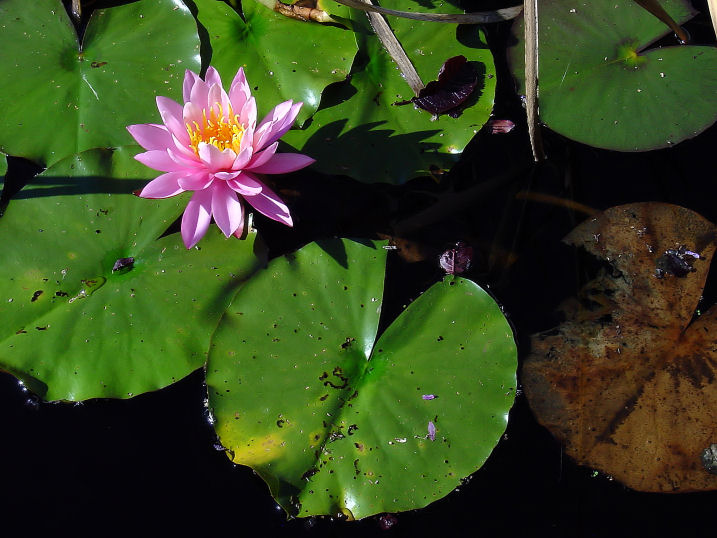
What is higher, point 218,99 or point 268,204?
point 218,99

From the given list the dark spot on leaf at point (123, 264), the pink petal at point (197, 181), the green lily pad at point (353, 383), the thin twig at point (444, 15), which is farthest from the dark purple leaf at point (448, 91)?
the dark spot on leaf at point (123, 264)

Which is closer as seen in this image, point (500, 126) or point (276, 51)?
point (276, 51)

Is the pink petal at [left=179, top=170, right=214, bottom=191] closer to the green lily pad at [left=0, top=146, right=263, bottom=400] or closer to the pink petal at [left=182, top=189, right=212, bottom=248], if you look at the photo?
the pink petal at [left=182, top=189, right=212, bottom=248]

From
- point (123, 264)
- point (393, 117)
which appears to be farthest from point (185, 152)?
point (393, 117)

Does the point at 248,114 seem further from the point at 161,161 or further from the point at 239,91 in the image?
the point at 161,161

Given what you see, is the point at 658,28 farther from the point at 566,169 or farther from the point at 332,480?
the point at 332,480

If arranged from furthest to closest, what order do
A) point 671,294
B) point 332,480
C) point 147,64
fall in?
point 147,64, point 671,294, point 332,480

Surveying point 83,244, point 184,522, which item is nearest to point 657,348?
point 184,522
